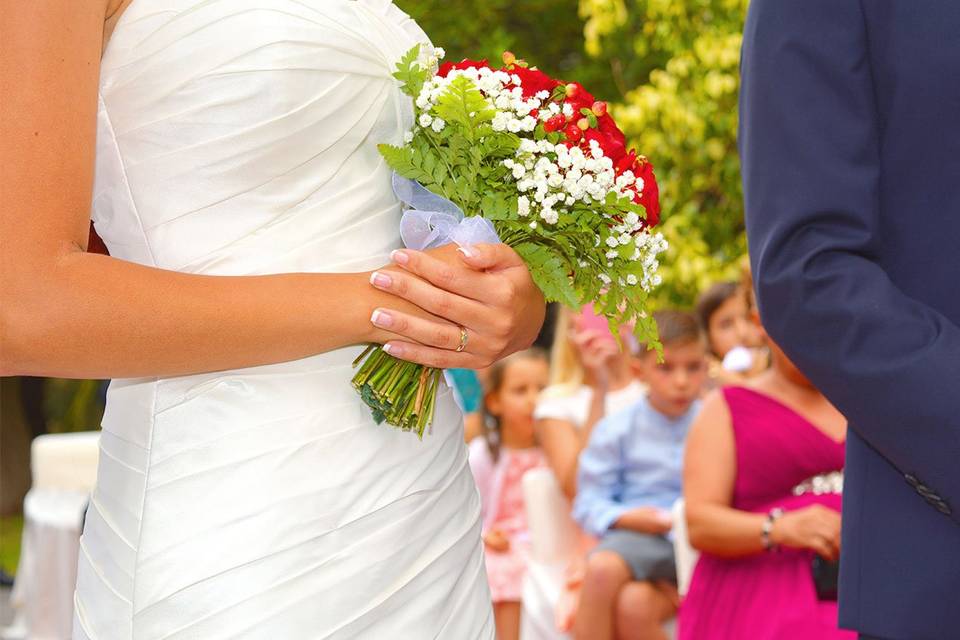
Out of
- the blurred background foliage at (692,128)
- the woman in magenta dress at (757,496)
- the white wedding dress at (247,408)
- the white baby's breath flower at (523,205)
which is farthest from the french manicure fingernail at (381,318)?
the blurred background foliage at (692,128)

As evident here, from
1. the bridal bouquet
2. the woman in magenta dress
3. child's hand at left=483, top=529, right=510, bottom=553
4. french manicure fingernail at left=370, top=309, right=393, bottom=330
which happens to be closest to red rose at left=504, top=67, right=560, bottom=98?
the bridal bouquet

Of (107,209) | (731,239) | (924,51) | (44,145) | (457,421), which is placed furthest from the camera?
(731,239)

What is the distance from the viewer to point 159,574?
1.81 m

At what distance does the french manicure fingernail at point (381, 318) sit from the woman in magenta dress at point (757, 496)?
7.05 ft

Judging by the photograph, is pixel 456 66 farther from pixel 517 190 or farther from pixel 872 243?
pixel 872 243

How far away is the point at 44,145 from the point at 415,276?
561 millimetres

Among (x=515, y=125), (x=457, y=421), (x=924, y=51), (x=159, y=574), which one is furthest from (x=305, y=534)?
(x=924, y=51)

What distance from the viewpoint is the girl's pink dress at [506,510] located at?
6211 millimetres

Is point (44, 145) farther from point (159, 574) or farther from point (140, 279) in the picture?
point (159, 574)

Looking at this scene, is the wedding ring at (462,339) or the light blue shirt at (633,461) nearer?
the wedding ring at (462,339)

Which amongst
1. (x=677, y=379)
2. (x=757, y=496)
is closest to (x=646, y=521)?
(x=677, y=379)

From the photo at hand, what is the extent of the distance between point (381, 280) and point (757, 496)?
2.50 metres

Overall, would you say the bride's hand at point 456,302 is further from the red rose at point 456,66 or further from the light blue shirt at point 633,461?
the light blue shirt at point 633,461

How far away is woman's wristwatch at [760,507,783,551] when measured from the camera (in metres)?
3.74
